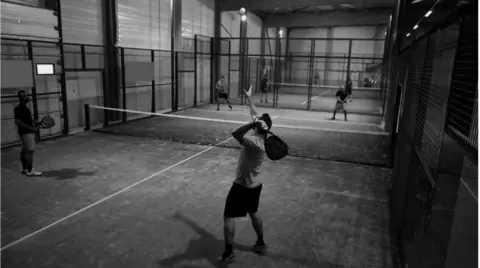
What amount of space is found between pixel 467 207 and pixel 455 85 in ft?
2.84

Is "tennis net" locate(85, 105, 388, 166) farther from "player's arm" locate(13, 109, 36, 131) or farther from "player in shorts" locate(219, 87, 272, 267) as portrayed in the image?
"player in shorts" locate(219, 87, 272, 267)

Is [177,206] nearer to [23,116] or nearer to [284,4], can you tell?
[23,116]

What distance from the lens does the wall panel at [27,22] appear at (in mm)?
10017

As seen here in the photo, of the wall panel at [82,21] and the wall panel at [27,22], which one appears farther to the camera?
the wall panel at [82,21]

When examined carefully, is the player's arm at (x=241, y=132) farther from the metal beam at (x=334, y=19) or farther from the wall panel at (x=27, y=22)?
the metal beam at (x=334, y=19)

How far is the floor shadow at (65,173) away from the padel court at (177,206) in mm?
23

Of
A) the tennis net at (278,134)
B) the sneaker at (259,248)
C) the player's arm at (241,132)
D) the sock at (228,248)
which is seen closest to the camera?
the player's arm at (241,132)

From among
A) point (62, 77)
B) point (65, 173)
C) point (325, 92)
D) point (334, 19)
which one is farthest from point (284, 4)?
point (65, 173)

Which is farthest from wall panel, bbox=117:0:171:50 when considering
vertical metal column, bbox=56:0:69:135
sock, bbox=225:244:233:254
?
sock, bbox=225:244:233:254

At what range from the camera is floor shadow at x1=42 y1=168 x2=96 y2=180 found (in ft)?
26.0

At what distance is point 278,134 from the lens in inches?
518

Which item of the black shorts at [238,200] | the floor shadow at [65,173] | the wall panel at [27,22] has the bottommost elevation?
the floor shadow at [65,173]

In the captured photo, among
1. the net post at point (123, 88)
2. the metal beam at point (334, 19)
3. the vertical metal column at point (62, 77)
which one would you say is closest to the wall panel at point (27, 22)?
the vertical metal column at point (62, 77)

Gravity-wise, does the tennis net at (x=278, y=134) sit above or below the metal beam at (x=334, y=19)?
below
